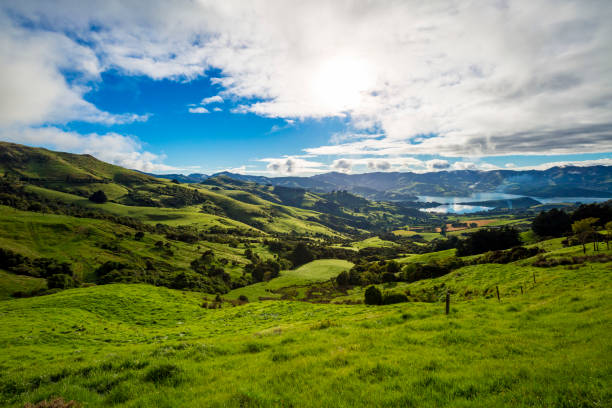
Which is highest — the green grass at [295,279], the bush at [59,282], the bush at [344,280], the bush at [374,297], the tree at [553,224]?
the tree at [553,224]

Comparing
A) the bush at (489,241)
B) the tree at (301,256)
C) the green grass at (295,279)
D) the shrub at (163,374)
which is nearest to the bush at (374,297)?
the shrub at (163,374)

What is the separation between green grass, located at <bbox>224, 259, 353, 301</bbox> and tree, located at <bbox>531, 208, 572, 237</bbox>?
91855 millimetres

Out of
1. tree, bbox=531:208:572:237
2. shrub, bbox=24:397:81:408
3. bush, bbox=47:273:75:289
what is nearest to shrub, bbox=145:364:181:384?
shrub, bbox=24:397:81:408

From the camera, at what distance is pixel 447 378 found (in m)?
7.45

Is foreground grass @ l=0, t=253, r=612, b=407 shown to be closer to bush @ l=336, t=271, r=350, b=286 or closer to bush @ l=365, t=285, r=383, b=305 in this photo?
bush @ l=365, t=285, r=383, b=305

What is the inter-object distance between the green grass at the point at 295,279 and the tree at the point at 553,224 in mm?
91855

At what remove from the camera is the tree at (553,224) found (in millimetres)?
79688

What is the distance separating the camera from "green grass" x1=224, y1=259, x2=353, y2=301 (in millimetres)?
111613

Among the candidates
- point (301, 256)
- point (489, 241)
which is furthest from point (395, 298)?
point (301, 256)

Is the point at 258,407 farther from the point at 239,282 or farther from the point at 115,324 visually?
the point at 239,282

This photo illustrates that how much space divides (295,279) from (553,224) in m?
112

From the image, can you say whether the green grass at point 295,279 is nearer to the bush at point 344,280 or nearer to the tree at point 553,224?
the bush at point 344,280

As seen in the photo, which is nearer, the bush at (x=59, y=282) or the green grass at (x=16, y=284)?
the green grass at (x=16, y=284)

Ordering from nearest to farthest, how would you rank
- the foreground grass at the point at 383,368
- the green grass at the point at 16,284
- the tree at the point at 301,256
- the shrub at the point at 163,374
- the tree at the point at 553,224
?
the foreground grass at the point at 383,368
the shrub at the point at 163,374
the green grass at the point at 16,284
the tree at the point at 553,224
the tree at the point at 301,256
